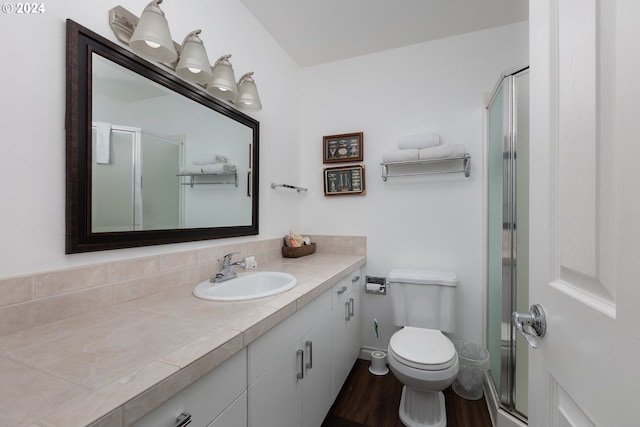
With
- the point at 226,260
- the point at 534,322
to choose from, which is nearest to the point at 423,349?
the point at 534,322

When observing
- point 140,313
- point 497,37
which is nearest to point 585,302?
point 140,313

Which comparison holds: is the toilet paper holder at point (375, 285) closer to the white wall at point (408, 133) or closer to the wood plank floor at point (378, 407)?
the white wall at point (408, 133)

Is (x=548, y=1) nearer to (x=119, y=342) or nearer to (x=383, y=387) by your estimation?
(x=119, y=342)

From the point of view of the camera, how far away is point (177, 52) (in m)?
1.24

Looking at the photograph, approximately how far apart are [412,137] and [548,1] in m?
1.44

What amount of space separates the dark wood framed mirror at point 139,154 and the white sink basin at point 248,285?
0.89 ft

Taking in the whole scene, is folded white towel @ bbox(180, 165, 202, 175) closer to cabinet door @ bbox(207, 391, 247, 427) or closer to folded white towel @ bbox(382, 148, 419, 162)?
cabinet door @ bbox(207, 391, 247, 427)

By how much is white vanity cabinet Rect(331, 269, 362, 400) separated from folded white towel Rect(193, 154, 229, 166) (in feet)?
3.24

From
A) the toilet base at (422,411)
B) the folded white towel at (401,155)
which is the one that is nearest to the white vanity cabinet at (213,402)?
the toilet base at (422,411)

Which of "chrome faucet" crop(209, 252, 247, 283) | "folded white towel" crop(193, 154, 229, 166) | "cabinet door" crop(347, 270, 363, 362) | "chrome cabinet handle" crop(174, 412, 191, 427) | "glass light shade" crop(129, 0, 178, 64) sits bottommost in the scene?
"cabinet door" crop(347, 270, 363, 362)

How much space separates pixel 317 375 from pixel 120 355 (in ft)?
3.12

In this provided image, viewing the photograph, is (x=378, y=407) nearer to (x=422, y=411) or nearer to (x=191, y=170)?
(x=422, y=411)

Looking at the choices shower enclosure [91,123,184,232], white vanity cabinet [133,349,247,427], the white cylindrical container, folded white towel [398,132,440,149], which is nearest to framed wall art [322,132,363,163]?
folded white towel [398,132,440,149]

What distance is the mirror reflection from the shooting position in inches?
38.6
